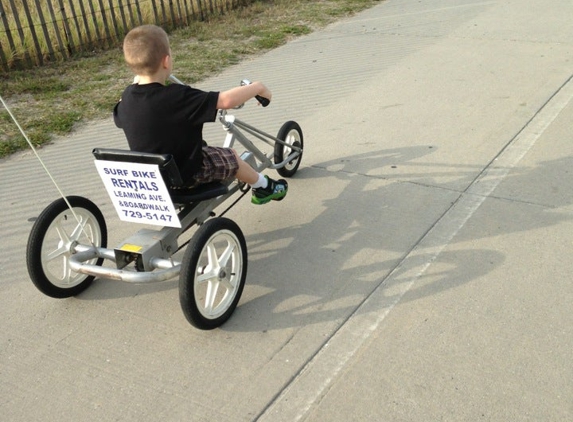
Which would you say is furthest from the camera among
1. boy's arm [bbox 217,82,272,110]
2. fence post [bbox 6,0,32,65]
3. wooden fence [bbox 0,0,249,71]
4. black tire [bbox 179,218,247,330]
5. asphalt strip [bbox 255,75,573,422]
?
wooden fence [bbox 0,0,249,71]

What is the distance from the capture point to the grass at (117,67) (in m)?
6.61

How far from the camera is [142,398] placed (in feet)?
10.1

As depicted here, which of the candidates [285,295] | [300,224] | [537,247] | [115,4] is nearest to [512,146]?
[537,247]

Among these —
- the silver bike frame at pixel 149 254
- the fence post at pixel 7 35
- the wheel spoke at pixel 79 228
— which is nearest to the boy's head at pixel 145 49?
the silver bike frame at pixel 149 254

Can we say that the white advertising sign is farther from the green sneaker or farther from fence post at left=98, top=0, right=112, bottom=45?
fence post at left=98, top=0, right=112, bottom=45

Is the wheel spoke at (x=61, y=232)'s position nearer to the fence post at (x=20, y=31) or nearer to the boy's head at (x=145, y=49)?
the boy's head at (x=145, y=49)

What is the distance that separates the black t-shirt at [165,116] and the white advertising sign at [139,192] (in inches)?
7.6

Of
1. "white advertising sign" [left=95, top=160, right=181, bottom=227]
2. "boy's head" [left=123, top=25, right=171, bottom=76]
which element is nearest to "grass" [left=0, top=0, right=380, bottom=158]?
"white advertising sign" [left=95, top=160, right=181, bottom=227]

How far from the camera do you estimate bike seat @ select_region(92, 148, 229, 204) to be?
10.9 feet

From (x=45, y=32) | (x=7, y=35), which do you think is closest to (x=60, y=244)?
(x=7, y=35)

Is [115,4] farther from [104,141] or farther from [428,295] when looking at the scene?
[428,295]

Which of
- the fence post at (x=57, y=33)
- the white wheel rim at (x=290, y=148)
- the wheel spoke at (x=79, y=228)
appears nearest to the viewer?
the wheel spoke at (x=79, y=228)

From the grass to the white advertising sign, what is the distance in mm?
2918

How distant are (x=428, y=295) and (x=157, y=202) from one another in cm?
Answer: 156
